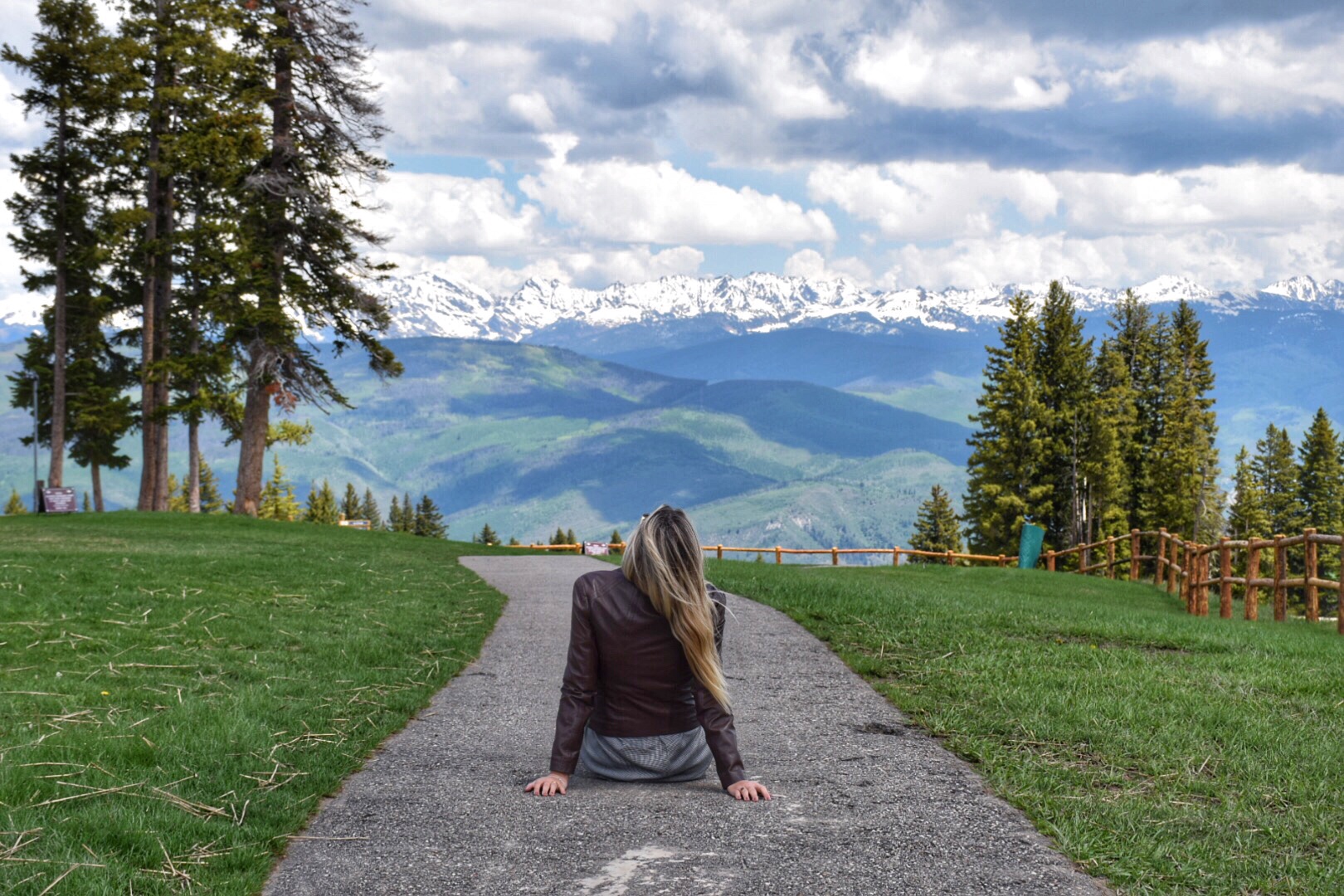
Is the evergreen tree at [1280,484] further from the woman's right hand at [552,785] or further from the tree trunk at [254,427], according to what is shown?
the woman's right hand at [552,785]

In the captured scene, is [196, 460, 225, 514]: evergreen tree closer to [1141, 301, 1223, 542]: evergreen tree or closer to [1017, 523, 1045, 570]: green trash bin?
[1141, 301, 1223, 542]: evergreen tree

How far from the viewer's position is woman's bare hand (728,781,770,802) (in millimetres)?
5328

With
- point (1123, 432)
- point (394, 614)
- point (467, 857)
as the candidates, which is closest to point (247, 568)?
Result: point (394, 614)

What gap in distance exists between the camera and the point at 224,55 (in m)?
30.7

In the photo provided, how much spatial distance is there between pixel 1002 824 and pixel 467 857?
243 cm

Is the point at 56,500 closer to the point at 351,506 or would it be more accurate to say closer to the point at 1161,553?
the point at 1161,553

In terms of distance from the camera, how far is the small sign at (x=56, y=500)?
103ft

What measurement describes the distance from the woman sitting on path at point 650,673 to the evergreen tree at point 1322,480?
69587mm

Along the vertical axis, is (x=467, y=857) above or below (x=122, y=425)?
below

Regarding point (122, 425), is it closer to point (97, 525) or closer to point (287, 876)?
point (97, 525)

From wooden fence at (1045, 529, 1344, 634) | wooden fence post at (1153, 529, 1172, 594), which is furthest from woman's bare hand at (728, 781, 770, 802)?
wooden fence post at (1153, 529, 1172, 594)

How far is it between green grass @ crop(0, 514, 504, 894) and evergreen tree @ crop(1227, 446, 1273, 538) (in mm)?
55999

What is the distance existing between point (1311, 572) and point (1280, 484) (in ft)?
201

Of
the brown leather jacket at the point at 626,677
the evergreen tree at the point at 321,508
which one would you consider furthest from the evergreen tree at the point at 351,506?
the brown leather jacket at the point at 626,677
